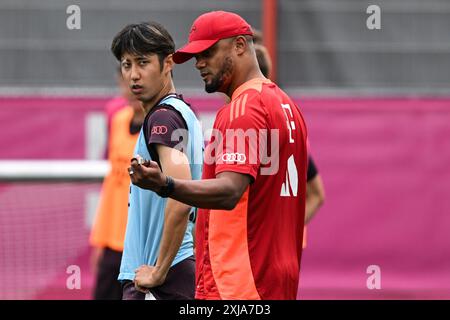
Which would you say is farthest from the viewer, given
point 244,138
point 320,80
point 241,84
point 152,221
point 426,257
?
point 320,80

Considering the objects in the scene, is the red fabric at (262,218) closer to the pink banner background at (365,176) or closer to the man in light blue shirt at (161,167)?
the man in light blue shirt at (161,167)

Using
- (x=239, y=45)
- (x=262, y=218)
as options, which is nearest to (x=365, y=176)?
(x=239, y=45)

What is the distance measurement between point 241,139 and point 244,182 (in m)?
0.16

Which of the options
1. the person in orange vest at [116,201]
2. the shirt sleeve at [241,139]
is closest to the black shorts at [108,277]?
the person in orange vest at [116,201]

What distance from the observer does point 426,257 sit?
10.6 metres

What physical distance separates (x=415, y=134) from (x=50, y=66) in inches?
139

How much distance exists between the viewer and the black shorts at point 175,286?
5207 millimetres

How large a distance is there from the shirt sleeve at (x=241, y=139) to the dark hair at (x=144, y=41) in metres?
0.99

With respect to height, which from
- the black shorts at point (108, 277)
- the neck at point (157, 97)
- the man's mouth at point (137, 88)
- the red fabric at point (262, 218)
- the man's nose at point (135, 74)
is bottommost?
the black shorts at point (108, 277)

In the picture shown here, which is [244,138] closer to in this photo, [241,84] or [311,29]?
[241,84]

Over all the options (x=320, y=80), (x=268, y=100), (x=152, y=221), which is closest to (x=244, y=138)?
(x=268, y=100)

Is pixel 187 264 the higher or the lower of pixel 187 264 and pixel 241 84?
the lower

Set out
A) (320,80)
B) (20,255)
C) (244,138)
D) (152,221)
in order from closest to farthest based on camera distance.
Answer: (244,138) → (152,221) → (20,255) → (320,80)

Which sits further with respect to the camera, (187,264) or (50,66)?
(50,66)
